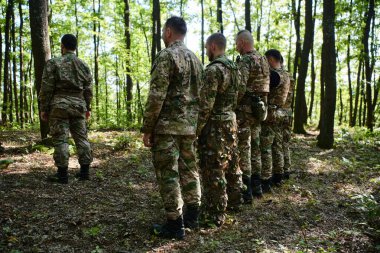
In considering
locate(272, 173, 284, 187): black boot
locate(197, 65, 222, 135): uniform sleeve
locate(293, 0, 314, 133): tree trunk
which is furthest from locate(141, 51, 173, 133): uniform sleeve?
locate(293, 0, 314, 133): tree trunk

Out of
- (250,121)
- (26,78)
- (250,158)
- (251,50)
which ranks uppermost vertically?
(26,78)

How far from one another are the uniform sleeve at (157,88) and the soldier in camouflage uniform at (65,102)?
2.62 metres

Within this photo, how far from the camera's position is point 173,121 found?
13.1 ft

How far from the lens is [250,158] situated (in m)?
5.70

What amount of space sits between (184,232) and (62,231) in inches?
61.0

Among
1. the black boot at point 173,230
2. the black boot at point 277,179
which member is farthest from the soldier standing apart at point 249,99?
the black boot at point 173,230

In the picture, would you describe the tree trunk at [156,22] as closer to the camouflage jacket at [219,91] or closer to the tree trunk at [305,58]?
the tree trunk at [305,58]

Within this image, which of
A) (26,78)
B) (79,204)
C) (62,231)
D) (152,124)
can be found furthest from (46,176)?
(26,78)

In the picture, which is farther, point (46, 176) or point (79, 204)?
point (46, 176)

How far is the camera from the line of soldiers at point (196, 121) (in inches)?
157

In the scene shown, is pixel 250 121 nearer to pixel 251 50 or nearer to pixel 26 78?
pixel 251 50

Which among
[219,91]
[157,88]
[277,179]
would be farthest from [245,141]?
[157,88]

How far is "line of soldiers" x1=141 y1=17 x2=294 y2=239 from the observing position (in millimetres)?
3977

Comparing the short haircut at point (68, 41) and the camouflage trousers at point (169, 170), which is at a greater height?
the short haircut at point (68, 41)
